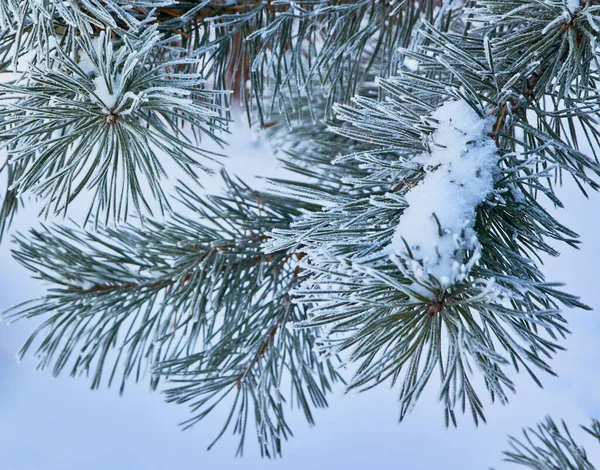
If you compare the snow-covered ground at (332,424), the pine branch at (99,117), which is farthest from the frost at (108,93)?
the snow-covered ground at (332,424)

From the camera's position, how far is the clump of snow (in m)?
0.30

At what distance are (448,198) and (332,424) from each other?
746mm

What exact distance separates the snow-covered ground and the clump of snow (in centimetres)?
57

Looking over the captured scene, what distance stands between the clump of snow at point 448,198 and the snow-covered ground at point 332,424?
1.87 feet

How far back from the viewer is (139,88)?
387 mm

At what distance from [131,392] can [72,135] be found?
2.78ft

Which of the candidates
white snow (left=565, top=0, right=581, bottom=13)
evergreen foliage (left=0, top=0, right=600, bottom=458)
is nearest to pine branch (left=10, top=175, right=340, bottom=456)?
evergreen foliage (left=0, top=0, right=600, bottom=458)

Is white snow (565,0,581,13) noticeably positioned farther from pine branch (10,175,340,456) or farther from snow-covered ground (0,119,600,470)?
snow-covered ground (0,119,600,470)

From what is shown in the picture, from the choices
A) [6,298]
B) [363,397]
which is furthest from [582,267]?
[6,298]

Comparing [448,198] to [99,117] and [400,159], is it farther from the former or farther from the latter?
[99,117]

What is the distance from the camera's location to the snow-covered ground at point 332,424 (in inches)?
33.7

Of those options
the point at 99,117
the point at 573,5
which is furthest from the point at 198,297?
the point at 573,5

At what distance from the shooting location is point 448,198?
1.06ft

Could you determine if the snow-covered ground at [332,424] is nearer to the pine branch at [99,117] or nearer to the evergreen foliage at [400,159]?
the evergreen foliage at [400,159]
